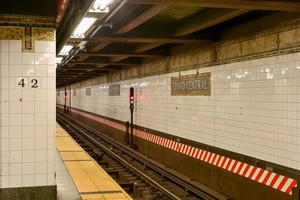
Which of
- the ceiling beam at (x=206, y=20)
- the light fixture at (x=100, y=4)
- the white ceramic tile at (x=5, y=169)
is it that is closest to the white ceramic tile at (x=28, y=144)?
the white ceramic tile at (x=5, y=169)

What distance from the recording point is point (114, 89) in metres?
24.7

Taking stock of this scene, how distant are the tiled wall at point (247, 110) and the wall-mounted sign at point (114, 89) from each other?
833 centimetres

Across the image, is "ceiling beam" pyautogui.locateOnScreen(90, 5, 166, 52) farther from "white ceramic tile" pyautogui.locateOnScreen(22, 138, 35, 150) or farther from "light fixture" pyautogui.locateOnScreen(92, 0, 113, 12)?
"white ceramic tile" pyautogui.locateOnScreen(22, 138, 35, 150)

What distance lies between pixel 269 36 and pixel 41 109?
4.93 metres

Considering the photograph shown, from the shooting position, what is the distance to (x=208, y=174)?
454 inches

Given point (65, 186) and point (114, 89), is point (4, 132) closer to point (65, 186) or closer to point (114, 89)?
point (65, 186)

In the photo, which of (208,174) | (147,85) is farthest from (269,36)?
(147,85)

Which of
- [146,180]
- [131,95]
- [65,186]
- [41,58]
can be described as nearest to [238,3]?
[41,58]

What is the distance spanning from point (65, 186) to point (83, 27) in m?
2.79

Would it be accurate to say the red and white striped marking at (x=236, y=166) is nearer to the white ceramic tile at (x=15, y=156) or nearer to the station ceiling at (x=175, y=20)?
the station ceiling at (x=175, y=20)

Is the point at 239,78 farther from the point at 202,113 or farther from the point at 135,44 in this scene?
the point at 135,44

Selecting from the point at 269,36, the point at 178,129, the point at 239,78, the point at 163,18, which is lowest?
the point at 178,129

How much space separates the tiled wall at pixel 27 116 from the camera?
5.93m

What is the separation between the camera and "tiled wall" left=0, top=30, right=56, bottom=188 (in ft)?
19.4
